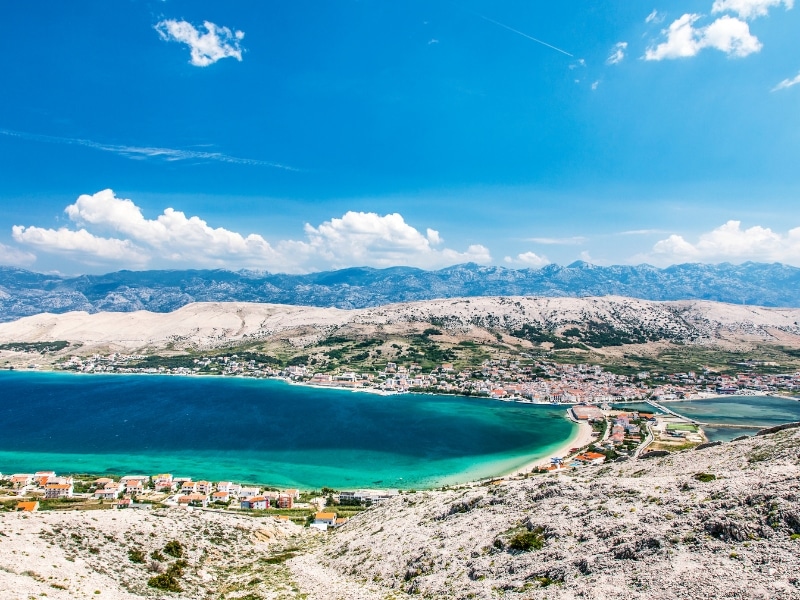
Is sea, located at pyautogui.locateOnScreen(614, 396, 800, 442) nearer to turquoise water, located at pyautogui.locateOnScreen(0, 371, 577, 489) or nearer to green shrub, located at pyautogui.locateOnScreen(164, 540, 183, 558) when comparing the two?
turquoise water, located at pyautogui.locateOnScreen(0, 371, 577, 489)

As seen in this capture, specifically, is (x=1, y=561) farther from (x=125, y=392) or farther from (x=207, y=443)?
(x=125, y=392)

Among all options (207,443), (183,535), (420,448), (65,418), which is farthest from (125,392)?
(183,535)

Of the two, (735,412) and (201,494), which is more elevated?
(735,412)

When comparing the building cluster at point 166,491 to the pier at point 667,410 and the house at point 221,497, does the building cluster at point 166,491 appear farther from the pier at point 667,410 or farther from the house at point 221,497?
the pier at point 667,410

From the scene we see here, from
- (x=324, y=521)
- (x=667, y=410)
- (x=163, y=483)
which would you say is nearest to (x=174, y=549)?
(x=324, y=521)

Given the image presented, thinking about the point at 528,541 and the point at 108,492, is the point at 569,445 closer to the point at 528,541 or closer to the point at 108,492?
the point at 528,541
